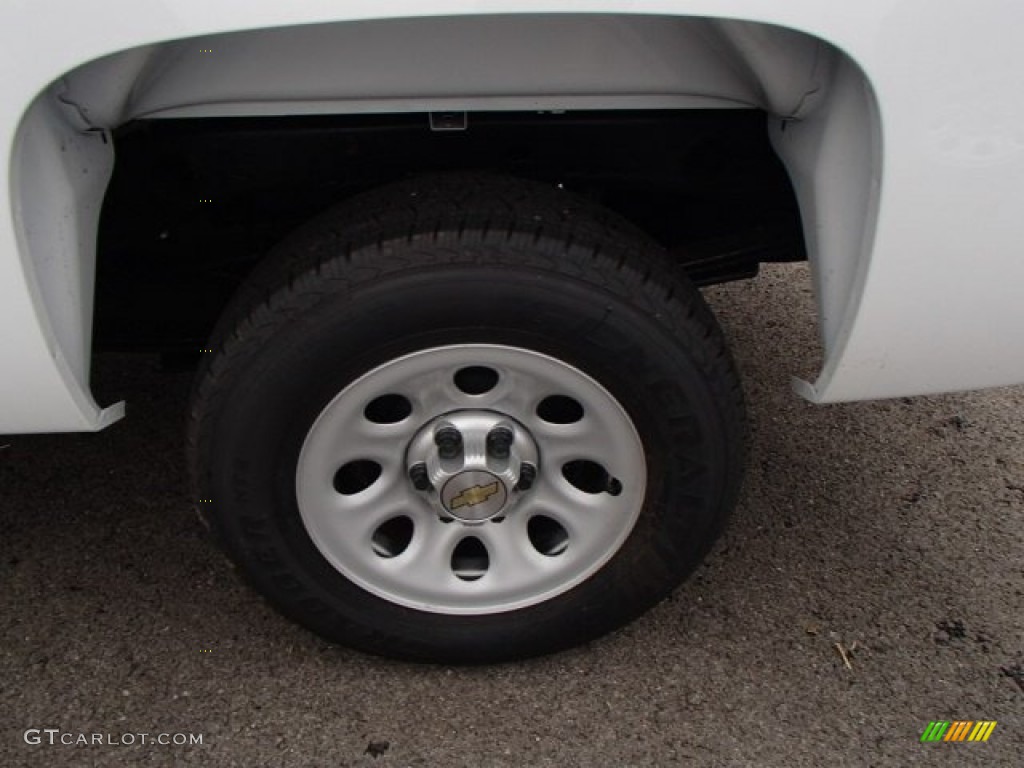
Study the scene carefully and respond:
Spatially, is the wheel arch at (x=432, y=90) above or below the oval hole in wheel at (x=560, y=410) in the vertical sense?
above

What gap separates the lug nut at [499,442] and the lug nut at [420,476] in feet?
0.45

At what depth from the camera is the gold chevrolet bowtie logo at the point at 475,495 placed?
1.92 meters

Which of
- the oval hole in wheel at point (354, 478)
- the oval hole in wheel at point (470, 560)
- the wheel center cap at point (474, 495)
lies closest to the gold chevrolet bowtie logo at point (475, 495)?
the wheel center cap at point (474, 495)

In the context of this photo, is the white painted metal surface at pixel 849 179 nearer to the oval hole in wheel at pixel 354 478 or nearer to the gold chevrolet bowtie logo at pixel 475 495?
the oval hole in wheel at pixel 354 478

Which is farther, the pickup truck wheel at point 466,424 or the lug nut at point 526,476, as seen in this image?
the lug nut at point 526,476

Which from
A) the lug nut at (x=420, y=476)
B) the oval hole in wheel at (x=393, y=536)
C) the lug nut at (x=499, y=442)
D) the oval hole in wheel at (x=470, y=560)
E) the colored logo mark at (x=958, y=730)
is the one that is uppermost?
the lug nut at (x=499, y=442)

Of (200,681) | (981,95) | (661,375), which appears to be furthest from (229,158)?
(981,95)

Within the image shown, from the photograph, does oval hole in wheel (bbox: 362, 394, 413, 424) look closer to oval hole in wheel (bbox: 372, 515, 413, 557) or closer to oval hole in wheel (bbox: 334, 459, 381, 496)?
oval hole in wheel (bbox: 334, 459, 381, 496)

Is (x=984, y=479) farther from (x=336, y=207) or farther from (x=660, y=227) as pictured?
(x=336, y=207)

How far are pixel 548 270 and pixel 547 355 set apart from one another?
0.16 m

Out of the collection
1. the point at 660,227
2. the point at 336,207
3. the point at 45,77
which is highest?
the point at 45,77

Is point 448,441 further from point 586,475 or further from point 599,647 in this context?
point 599,647

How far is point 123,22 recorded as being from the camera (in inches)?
53.5

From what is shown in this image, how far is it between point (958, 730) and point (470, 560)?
1.07 meters
